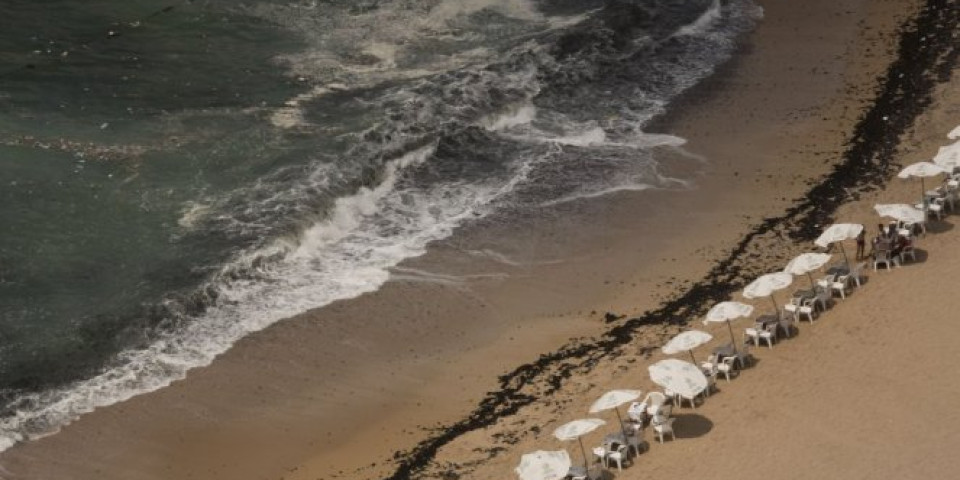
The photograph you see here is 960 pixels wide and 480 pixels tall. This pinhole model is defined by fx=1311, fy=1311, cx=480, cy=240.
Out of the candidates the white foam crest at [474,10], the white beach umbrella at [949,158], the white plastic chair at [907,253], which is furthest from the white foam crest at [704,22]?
the white plastic chair at [907,253]

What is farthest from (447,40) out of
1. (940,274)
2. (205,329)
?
(940,274)

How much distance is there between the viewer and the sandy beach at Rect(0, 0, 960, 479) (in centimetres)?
2722

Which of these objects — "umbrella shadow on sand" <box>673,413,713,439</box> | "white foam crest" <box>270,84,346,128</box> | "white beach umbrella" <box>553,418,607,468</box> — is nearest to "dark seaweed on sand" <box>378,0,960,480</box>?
"white beach umbrella" <box>553,418,607,468</box>

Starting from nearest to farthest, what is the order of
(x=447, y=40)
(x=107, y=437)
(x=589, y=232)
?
(x=107, y=437) → (x=589, y=232) → (x=447, y=40)

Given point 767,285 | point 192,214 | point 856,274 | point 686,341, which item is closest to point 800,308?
point 767,285

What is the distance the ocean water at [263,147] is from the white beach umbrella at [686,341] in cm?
939

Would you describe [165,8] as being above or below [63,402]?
above

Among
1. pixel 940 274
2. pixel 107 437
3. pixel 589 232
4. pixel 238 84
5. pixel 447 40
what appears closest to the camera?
pixel 107 437

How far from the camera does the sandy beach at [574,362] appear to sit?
27.2 metres

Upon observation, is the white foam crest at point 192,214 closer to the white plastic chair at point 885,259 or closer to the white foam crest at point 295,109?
the white foam crest at point 295,109

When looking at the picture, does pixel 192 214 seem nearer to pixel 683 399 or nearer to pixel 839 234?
pixel 683 399

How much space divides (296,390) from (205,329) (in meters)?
3.81

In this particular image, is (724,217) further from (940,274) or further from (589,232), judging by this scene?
(940,274)

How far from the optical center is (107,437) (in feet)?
97.3
